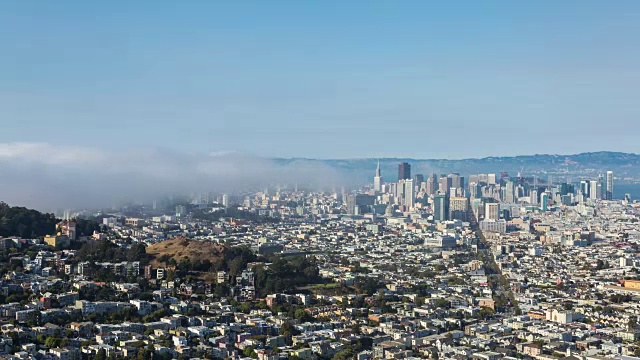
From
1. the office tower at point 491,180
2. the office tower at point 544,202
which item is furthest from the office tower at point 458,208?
the office tower at point 491,180

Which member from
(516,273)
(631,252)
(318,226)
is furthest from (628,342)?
(318,226)

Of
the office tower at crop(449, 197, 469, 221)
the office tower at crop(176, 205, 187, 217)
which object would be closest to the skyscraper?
the office tower at crop(449, 197, 469, 221)

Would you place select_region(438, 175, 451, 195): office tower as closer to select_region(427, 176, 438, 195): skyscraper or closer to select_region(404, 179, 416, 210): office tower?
select_region(427, 176, 438, 195): skyscraper

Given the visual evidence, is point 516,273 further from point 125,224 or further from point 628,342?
point 125,224

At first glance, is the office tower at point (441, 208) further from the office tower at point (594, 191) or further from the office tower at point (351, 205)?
the office tower at point (594, 191)

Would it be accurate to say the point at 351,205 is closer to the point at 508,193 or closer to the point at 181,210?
the point at 181,210
